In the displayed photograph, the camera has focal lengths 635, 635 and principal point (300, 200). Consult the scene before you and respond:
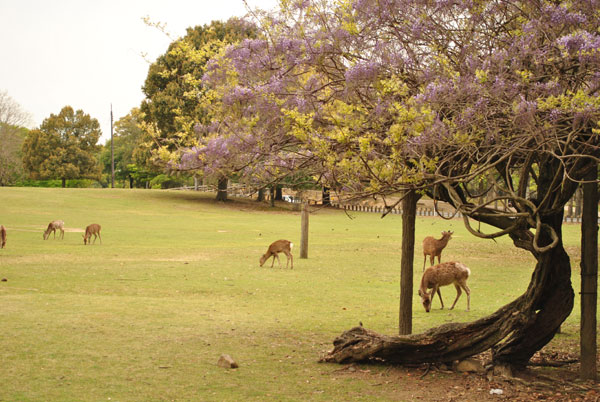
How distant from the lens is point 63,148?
84.9 metres

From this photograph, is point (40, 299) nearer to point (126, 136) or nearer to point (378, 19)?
point (378, 19)

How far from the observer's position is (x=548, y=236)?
29.4 ft

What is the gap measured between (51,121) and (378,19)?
279 feet

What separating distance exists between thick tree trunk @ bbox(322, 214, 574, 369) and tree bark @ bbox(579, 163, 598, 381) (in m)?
0.51

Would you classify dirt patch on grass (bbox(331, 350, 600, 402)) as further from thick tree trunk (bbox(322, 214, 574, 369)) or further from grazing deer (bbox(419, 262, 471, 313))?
grazing deer (bbox(419, 262, 471, 313))

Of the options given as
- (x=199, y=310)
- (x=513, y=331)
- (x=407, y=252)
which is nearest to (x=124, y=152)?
(x=199, y=310)

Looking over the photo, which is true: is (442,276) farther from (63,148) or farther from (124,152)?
(124,152)

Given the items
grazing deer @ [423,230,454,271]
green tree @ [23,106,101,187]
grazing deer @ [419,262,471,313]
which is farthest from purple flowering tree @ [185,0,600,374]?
green tree @ [23,106,101,187]

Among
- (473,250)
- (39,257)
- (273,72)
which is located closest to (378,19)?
(273,72)

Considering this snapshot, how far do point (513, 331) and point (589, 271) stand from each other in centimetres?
138

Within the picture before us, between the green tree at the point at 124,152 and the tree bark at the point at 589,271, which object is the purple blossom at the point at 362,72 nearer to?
the tree bark at the point at 589,271

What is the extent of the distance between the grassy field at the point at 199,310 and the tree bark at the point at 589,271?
2.17m

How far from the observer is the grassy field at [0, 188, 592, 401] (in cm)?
878

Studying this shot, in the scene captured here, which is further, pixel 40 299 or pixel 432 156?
pixel 40 299
